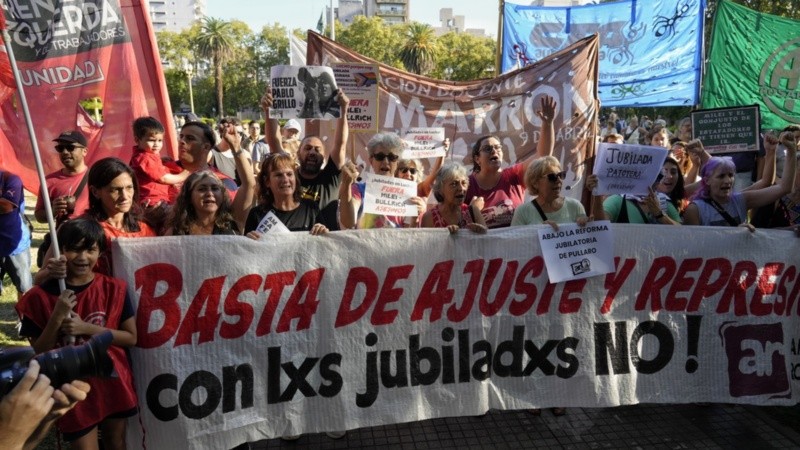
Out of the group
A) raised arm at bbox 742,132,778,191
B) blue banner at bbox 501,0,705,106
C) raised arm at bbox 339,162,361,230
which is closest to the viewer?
raised arm at bbox 339,162,361,230

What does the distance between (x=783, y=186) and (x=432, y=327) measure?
8.45ft

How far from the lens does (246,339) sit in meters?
2.96

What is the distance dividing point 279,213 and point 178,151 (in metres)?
1.61

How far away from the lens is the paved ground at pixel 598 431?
3459 millimetres

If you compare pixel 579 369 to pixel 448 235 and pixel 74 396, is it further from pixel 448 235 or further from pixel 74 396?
pixel 74 396

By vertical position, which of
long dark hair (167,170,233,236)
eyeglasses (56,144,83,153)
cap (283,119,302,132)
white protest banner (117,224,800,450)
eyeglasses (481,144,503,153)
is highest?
cap (283,119,302,132)

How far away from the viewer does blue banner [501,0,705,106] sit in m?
7.88

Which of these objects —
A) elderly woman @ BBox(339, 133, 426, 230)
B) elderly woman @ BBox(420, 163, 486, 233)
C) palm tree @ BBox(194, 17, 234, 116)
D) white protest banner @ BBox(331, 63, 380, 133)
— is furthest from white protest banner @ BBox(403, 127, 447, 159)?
palm tree @ BBox(194, 17, 234, 116)

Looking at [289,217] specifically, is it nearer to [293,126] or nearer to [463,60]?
[293,126]

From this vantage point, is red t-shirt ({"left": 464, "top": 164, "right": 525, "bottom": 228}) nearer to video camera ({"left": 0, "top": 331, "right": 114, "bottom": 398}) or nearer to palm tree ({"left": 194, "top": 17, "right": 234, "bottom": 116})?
video camera ({"left": 0, "top": 331, "right": 114, "bottom": 398})

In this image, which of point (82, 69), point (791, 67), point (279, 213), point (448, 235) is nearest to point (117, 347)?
point (279, 213)

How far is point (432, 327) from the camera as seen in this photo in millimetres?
3209

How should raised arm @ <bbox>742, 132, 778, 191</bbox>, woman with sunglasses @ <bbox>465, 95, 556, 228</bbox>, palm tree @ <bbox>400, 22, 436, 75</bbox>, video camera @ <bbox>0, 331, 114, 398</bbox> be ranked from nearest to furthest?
video camera @ <bbox>0, 331, 114, 398</bbox> < woman with sunglasses @ <bbox>465, 95, 556, 228</bbox> < raised arm @ <bbox>742, 132, 778, 191</bbox> < palm tree @ <bbox>400, 22, 436, 75</bbox>

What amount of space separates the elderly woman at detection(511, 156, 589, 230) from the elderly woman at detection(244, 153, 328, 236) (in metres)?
1.25
